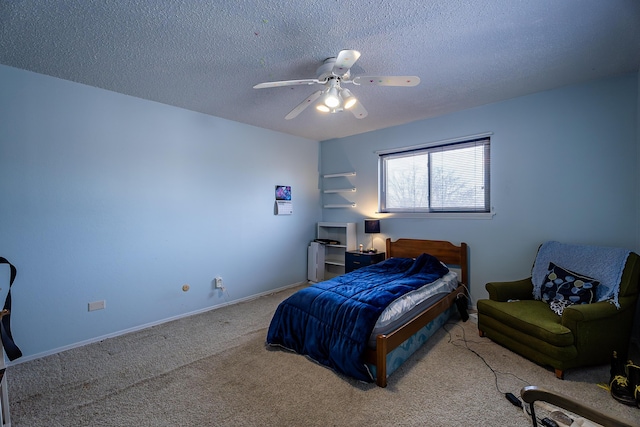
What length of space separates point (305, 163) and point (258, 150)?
100 cm

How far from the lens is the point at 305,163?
16.6 feet

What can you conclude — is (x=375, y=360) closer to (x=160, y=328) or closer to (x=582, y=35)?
(x=160, y=328)

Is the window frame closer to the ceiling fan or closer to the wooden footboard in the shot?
the wooden footboard

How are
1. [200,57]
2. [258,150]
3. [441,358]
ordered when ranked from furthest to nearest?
[258,150]
[441,358]
[200,57]

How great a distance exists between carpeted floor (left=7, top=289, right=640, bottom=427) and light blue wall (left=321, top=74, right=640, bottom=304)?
1246 mm

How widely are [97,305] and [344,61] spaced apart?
3.37 metres

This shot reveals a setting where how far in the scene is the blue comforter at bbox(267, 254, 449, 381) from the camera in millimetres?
2189

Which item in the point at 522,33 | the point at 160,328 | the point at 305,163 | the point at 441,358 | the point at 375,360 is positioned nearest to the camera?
the point at 522,33

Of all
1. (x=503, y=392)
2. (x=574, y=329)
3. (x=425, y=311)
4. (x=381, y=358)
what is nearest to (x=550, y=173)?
(x=574, y=329)

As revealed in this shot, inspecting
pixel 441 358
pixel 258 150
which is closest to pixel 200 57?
pixel 258 150

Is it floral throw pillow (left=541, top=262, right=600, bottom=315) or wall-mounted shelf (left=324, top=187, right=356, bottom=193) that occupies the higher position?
wall-mounted shelf (left=324, top=187, right=356, bottom=193)

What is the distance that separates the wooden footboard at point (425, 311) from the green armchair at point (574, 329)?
64cm

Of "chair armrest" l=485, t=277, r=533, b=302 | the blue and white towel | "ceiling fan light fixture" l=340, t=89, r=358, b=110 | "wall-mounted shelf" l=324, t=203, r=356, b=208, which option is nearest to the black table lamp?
"wall-mounted shelf" l=324, t=203, r=356, b=208

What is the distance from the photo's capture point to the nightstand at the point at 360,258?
4.18 meters
